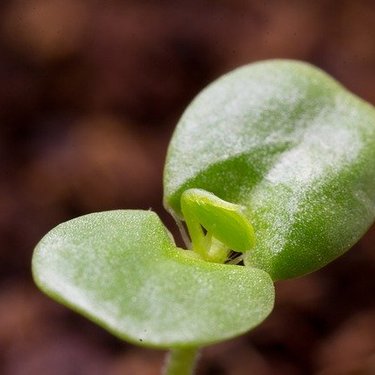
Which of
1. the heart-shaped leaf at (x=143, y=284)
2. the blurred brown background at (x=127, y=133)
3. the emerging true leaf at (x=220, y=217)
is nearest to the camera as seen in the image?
the heart-shaped leaf at (x=143, y=284)

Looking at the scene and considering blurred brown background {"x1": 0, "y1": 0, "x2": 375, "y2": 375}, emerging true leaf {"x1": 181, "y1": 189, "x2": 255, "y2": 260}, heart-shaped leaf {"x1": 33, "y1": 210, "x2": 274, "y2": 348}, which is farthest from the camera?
blurred brown background {"x1": 0, "y1": 0, "x2": 375, "y2": 375}

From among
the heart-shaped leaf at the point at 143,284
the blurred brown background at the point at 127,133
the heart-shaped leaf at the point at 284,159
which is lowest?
the blurred brown background at the point at 127,133

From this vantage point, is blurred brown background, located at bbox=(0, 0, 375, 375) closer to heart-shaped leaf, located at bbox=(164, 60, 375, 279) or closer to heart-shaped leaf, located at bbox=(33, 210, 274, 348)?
heart-shaped leaf, located at bbox=(164, 60, 375, 279)

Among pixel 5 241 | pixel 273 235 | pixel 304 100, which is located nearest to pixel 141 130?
pixel 5 241

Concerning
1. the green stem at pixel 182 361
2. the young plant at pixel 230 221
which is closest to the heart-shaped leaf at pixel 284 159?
the young plant at pixel 230 221

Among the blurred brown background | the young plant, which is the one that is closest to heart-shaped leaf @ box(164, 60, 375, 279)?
the young plant

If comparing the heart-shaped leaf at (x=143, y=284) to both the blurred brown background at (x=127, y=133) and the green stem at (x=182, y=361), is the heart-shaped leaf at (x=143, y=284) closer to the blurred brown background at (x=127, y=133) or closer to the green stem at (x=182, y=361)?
the green stem at (x=182, y=361)

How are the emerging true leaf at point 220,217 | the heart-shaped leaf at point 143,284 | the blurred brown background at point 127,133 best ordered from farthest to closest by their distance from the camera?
the blurred brown background at point 127,133 → the emerging true leaf at point 220,217 → the heart-shaped leaf at point 143,284
